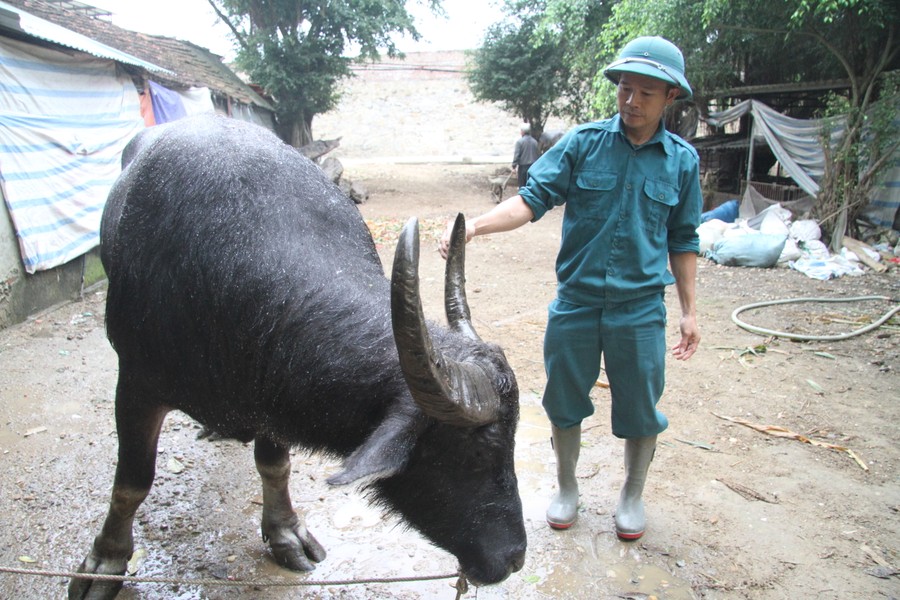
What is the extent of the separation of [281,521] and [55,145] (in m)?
5.80

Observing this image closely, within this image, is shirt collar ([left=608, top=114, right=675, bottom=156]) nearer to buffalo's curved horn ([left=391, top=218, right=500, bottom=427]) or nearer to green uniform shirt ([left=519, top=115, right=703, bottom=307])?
green uniform shirt ([left=519, top=115, right=703, bottom=307])

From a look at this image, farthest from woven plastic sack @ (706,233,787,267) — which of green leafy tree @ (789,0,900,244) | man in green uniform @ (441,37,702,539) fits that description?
man in green uniform @ (441,37,702,539)

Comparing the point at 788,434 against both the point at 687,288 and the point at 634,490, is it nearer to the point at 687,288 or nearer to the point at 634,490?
the point at 634,490

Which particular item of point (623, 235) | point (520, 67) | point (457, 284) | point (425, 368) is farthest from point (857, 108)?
point (520, 67)

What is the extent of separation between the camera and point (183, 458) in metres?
3.89

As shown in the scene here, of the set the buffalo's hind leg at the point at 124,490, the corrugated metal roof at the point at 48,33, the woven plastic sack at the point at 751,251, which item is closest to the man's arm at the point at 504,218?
the buffalo's hind leg at the point at 124,490

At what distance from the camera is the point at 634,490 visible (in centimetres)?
314

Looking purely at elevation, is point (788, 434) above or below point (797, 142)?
below

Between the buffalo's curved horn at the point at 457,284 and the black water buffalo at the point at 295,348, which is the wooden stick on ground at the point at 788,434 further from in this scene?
the buffalo's curved horn at the point at 457,284

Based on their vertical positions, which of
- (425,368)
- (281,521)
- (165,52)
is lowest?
(281,521)

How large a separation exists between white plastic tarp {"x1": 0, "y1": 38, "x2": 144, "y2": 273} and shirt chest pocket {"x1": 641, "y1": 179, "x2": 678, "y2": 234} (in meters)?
6.06

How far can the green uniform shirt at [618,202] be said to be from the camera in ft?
8.95

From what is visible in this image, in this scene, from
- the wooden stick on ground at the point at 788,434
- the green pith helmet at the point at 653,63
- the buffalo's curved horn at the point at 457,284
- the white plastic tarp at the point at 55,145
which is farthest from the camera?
the white plastic tarp at the point at 55,145

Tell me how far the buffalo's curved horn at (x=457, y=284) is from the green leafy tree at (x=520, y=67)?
726 inches
